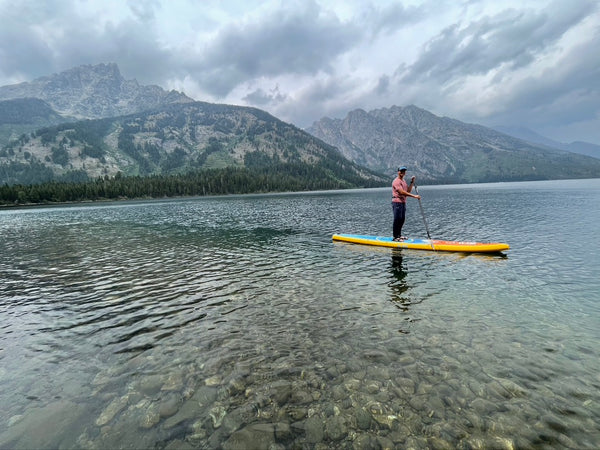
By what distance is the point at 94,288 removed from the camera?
18750mm

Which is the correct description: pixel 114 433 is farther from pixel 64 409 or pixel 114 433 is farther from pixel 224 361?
pixel 224 361

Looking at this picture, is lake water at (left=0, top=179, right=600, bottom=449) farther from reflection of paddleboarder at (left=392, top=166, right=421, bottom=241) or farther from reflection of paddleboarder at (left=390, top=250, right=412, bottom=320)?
reflection of paddleboarder at (left=392, top=166, right=421, bottom=241)

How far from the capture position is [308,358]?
995 centimetres

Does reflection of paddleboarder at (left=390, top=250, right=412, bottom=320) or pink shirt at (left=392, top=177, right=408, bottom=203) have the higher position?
pink shirt at (left=392, top=177, right=408, bottom=203)

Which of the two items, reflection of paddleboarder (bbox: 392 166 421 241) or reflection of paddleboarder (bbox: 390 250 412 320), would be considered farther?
reflection of paddleboarder (bbox: 392 166 421 241)

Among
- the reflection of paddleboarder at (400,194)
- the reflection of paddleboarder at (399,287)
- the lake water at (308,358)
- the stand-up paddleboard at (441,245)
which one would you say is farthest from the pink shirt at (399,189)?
the lake water at (308,358)

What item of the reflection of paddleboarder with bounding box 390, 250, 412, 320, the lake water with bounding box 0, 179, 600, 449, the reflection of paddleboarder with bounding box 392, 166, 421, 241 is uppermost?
the reflection of paddleboarder with bounding box 392, 166, 421, 241

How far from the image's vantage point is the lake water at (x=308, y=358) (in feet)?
22.8

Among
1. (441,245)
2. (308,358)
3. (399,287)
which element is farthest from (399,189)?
(308,358)

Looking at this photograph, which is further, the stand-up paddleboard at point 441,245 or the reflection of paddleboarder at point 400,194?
the reflection of paddleboarder at point 400,194

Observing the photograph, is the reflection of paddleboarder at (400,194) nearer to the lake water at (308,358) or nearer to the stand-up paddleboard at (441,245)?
the stand-up paddleboard at (441,245)

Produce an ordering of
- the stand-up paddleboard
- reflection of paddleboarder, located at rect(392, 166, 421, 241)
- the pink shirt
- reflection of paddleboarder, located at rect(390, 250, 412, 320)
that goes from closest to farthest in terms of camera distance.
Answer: reflection of paddleboarder, located at rect(390, 250, 412, 320) → the stand-up paddleboard → reflection of paddleboarder, located at rect(392, 166, 421, 241) → the pink shirt

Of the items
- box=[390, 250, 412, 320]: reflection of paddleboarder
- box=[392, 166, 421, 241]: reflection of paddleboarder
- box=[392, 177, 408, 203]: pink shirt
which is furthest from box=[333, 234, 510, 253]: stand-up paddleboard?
box=[392, 177, 408, 203]: pink shirt

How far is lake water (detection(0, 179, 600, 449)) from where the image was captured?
22.8 ft
